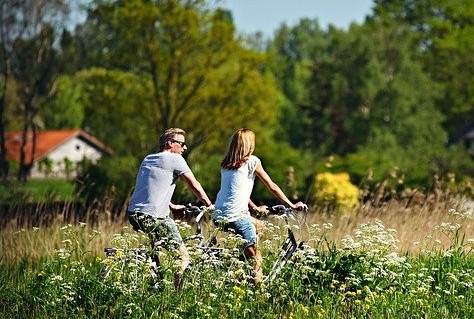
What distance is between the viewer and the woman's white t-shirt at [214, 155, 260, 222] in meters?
9.58

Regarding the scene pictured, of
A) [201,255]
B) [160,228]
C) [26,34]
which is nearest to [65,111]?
[26,34]

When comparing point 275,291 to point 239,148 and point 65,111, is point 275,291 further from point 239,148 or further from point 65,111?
point 65,111

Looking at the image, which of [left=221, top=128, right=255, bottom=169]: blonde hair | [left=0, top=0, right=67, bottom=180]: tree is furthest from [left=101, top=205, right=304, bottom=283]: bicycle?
[left=0, top=0, right=67, bottom=180]: tree

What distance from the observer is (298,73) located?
87062 mm

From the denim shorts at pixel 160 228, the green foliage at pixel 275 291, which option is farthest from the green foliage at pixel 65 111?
the green foliage at pixel 275 291

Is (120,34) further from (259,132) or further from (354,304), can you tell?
(354,304)

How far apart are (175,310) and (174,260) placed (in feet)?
2.22

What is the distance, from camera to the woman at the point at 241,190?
9.54m

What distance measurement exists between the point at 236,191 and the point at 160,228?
2.92ft

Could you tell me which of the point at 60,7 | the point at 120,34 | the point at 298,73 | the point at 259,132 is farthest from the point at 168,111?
the point at 298,73

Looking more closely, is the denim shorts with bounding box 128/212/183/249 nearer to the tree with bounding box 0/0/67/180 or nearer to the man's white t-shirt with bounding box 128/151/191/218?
the man's white t-shirt with bounding box 128/151/191/218

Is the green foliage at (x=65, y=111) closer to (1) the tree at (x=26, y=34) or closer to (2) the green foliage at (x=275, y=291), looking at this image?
(1) the tree at (x=26, y=34)

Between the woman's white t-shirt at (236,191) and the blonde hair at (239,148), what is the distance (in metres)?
0.05

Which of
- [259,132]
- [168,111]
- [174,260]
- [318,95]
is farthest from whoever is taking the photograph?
[318,95]
